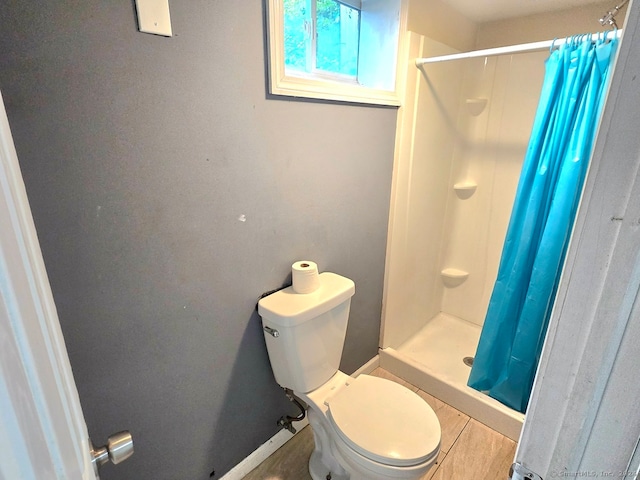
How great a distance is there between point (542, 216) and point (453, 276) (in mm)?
947

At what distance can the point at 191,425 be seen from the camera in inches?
44.9

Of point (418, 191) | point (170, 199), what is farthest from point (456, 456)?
point (170, 199)

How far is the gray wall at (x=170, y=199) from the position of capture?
72cm

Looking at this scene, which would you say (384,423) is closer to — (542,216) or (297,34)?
(542,216)

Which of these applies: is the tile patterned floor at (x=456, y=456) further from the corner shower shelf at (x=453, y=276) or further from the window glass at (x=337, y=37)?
the window glass at (x=337, y=37)

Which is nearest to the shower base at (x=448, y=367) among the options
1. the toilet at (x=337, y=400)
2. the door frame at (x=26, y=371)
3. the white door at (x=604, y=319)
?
the toilet at (x=337, y=400)

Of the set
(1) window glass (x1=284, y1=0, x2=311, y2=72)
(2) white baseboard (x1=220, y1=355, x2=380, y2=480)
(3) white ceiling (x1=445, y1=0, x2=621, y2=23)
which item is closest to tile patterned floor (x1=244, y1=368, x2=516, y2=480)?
(2) white baseboard (x1=220, y1=355, x2=380, y2=480)

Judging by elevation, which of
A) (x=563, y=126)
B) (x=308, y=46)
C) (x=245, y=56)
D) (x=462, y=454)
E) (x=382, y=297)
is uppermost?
(x=308, y=46)

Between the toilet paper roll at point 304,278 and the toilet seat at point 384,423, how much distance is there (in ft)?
1.39

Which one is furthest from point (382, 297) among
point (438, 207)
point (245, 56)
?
point (245, 56)

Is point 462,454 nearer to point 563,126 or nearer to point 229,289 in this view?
point 229,289

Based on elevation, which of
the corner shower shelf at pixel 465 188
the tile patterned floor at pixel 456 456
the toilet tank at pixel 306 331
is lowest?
the tile patterned floor at pixel 456 456

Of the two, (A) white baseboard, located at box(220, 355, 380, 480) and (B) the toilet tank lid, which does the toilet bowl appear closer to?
(A) white baseboard, located at box(220, 355, 380, 480)

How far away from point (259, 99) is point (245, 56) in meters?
0.12
